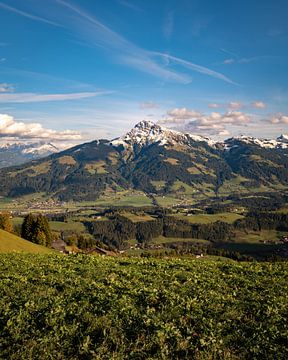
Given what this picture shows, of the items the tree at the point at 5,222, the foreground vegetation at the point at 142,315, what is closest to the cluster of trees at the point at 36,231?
the tree at the point at 5,222

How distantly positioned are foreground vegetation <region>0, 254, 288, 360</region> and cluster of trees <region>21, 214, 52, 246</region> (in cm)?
7587

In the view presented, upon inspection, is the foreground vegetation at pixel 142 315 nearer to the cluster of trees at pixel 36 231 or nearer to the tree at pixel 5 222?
the cluster of trees at pixel 36 231

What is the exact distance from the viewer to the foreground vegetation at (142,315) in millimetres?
12922

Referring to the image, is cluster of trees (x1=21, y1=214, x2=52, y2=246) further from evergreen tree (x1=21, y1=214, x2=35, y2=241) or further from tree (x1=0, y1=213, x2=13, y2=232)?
tree (x1=0, y1=213, x2=13, y2=232)

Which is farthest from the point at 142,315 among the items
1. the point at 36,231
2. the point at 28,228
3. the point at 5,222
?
the point at 5,222

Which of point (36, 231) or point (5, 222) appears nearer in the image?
point (36, 231)

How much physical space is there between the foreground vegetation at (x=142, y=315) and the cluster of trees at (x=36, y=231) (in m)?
75.9

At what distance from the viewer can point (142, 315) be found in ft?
51.7

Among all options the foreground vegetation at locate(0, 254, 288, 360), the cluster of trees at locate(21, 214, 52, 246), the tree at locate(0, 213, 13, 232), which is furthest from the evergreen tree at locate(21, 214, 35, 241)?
the foreground vegetation at locate(0, 254, 288, 360)

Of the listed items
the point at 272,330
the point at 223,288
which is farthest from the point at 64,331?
the point at 223,288

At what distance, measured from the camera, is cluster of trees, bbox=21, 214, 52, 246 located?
97125mm

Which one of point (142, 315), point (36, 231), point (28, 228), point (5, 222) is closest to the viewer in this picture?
point (142, 315)

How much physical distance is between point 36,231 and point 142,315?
88897 millimetres

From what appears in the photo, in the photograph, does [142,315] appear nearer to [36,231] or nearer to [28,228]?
[36,231]
